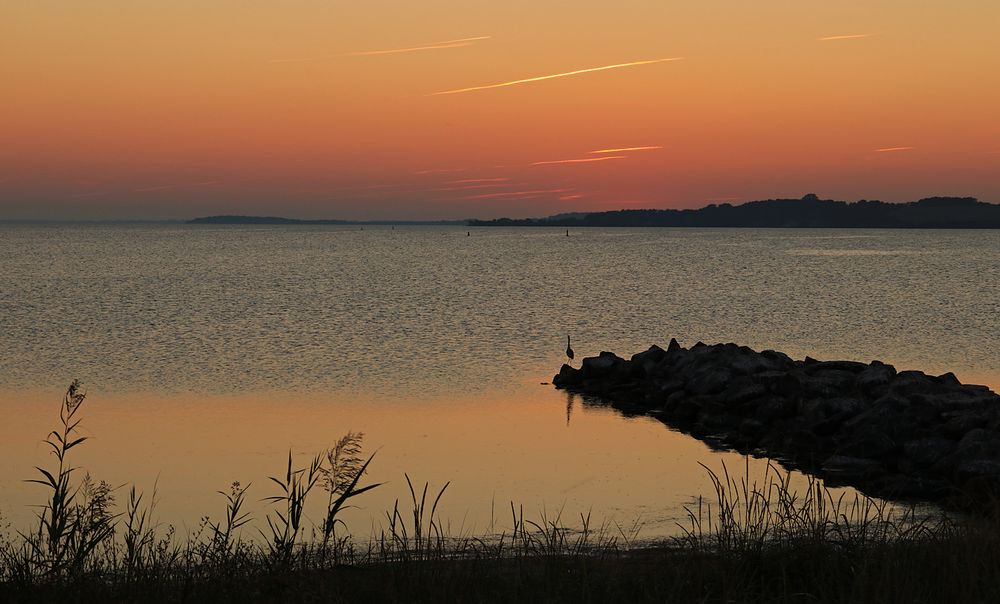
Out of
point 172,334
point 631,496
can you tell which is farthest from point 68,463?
point 172,334

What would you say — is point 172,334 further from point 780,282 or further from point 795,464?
point 780,282

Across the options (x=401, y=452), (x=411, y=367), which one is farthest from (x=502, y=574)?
(x=411, y=367)

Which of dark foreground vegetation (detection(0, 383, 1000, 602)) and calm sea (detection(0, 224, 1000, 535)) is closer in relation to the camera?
dark foreground vegetation (detection(0, 383, 1000, 602))

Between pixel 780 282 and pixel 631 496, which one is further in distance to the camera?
pixel 780 282

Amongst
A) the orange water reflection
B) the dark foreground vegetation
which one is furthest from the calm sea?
the dark foreground vegetation

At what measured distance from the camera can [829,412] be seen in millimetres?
21438

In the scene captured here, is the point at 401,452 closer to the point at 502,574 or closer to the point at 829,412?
the point at 829,412

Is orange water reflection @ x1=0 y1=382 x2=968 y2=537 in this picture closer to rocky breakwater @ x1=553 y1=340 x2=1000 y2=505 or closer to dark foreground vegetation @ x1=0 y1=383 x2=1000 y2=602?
rocky breakwater @ x1=553 y1=340 x2=1000 y2=505

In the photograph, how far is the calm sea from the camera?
1784cm

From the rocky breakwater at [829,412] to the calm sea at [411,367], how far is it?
1458 millimetres

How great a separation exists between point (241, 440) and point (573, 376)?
12.0 metres

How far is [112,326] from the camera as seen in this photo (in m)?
45.7

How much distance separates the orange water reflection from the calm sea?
78 mm

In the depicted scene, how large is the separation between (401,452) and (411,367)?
13488 millimetres
